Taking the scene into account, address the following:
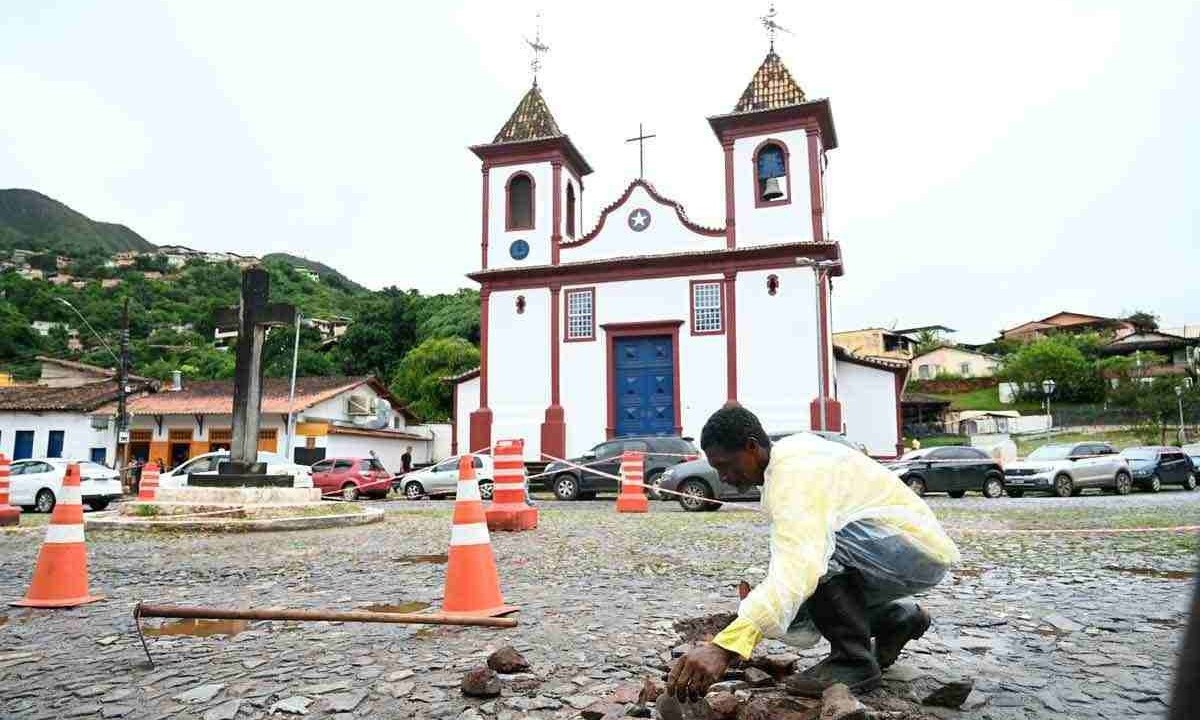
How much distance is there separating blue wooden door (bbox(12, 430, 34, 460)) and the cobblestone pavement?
32908mm

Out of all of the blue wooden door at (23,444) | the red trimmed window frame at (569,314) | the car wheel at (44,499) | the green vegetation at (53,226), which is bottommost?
the car wheel at (44,499)

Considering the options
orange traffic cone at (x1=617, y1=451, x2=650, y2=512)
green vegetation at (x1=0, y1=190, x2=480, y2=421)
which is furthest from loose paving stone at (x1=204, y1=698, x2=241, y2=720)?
green vegetation at (x1=0, y1=190, x2=480, y2=421)


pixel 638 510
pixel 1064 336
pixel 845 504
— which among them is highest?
pixel 1064 336

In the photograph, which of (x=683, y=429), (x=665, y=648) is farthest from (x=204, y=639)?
(x=683, y=429)

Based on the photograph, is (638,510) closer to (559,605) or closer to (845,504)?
(559,605)

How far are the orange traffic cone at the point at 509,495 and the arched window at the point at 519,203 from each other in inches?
659

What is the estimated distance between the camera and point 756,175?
23.8 m

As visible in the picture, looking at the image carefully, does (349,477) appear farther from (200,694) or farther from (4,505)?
(200,694)

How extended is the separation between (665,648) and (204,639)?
2.29 metres

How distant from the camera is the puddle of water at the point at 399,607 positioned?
4.51 m

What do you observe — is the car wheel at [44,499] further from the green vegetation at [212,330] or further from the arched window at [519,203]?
the green vegetation at [212,330]

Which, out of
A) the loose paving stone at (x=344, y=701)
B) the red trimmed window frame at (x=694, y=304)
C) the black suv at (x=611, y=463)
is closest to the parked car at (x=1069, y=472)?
the black suv at (x=611, y=463)

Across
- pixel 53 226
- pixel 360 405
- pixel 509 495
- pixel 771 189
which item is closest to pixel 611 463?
pixel 509 495

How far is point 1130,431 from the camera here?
40.1 metres
